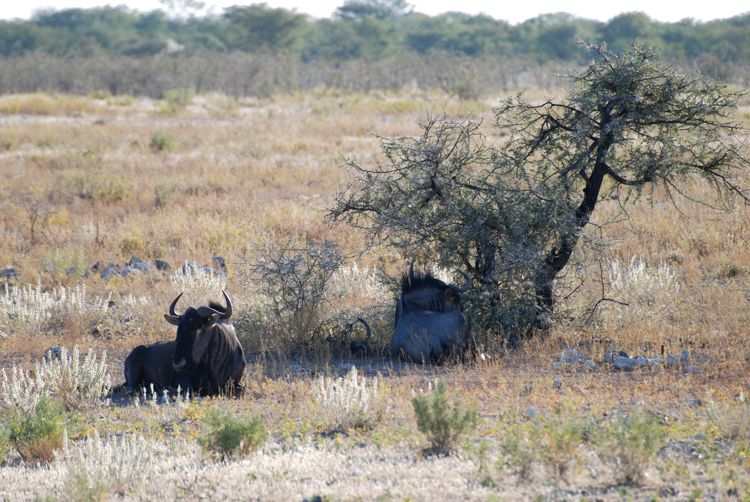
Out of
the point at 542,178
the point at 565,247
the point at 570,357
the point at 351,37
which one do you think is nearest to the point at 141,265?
the point at 542,178

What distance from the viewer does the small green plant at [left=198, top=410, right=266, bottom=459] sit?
5.94 m

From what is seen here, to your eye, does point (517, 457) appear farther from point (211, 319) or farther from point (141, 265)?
point (141, 265)

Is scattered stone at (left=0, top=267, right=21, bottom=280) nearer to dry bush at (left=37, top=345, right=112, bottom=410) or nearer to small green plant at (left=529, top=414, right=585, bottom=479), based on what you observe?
dry bush at (left=37, top=345, right=112, bottom=410)

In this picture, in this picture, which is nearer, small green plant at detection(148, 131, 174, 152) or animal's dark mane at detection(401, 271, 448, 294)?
animal's dark mane at detection(401, 271, 448, 294)

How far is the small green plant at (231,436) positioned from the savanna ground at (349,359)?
4.0 inches

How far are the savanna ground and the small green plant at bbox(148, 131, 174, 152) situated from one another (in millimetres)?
490

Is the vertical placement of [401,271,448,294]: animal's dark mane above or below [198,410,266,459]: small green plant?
above

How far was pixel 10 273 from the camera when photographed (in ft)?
42.5

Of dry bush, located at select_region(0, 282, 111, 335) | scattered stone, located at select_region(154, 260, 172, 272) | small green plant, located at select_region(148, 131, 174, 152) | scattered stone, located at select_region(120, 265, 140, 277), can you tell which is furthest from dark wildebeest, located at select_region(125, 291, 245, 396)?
small green plant, located at select_region(148, 131, 174, 152)

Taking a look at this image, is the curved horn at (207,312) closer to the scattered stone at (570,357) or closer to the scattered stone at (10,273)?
the scattered stone at (570,357)

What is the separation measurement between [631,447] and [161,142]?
18782mm

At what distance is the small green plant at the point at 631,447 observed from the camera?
16.6 feet

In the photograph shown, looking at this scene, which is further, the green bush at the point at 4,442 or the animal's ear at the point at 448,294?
the animal's ear at the point at 448,294

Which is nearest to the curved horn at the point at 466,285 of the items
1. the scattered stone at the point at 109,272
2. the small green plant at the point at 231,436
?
the small green plant at the point at 231,436
